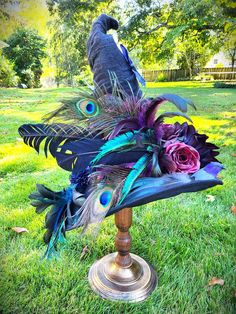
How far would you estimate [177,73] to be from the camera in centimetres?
118

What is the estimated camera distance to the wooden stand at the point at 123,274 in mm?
785

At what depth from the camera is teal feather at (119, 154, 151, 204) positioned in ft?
1.85

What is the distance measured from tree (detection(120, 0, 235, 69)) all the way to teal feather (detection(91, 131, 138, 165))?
0.61 metres

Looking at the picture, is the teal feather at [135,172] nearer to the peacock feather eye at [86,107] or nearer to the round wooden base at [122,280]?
the peacock feather eye at [86,107]

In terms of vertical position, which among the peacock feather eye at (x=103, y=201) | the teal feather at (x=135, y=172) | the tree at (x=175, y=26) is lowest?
the peacock feather eye at (x=103, y=201)

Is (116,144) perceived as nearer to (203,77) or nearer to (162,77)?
(162,77)

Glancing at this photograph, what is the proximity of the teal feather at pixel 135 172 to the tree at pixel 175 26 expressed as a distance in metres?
0.63

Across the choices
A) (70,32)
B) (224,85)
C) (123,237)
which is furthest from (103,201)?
(224,85)

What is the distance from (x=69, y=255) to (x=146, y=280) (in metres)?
0.26

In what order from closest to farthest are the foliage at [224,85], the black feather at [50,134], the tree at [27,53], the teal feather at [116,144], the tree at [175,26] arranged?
the teal feather at [116,144] → the black feather at [50,134] → the tree at [27,53] → the tree at [175,26] → the foliage at [224,85]

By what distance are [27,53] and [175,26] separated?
0.60 metres

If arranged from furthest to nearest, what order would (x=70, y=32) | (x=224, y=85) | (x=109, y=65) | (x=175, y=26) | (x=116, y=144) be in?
(x=224, y=85) < (x=175, y=26) < (x=70, y=32) < (x=109, y=65) < (x=116, y=144)

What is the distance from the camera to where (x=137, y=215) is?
1.17m

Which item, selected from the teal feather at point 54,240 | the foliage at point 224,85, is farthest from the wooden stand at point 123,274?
the foliage at point 224,85
